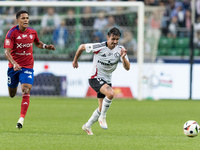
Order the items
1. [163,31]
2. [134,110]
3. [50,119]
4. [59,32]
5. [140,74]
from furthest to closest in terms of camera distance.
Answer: [163,31] → [59,32] → [140,74] → [134,110] → [50,119]

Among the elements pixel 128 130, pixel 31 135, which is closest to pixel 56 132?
pixel 31 135

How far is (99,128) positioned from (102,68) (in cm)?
148

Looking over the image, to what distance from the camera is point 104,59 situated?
8.98 metres

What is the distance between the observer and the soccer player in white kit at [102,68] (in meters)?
8.69

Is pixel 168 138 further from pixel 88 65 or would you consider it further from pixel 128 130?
pixel 88 65

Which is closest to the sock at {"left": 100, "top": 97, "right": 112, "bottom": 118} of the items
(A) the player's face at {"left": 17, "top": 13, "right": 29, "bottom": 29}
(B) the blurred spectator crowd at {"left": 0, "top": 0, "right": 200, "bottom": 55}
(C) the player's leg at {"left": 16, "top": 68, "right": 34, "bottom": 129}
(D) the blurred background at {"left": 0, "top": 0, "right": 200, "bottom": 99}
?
(C) the player's leg at {"left": 16, "top": 68, "right": 34, "bottom": 129}

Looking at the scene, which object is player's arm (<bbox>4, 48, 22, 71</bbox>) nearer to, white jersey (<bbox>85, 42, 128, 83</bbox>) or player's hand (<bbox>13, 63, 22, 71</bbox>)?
player's hand (<bbox>13, 63, 22, 71</bbox>)

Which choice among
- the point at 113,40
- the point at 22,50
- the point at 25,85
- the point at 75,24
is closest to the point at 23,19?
the point at 22,50

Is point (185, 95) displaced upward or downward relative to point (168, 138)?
downward

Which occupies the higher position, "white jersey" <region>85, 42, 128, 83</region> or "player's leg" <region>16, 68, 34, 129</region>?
"white jersey" <region>85, 42, 128, 83</region>

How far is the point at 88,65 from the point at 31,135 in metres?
10.2

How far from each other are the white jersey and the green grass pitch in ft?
3.49

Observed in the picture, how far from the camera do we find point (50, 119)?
11570mm

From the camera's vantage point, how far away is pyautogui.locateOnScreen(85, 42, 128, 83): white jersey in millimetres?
8914
